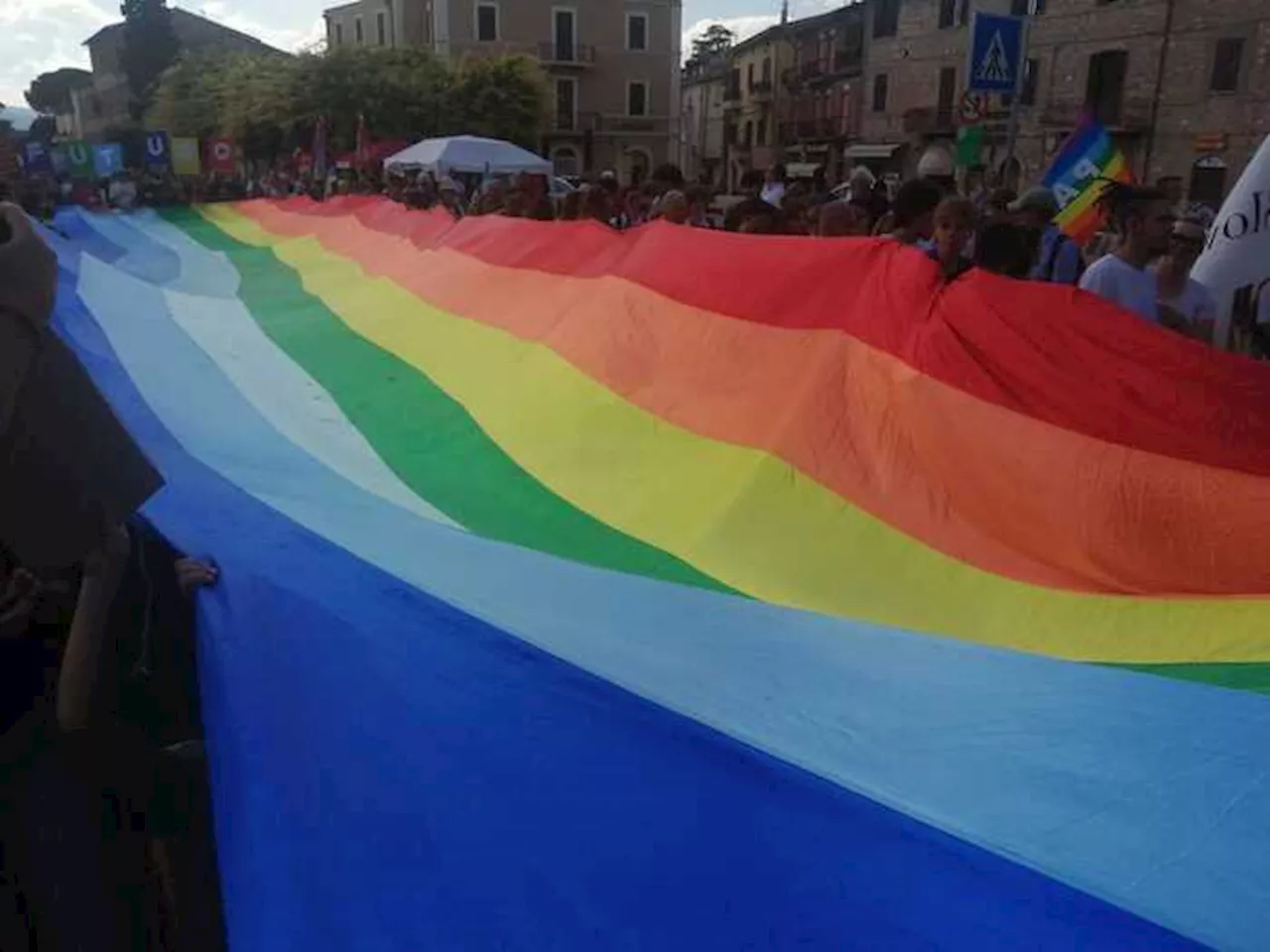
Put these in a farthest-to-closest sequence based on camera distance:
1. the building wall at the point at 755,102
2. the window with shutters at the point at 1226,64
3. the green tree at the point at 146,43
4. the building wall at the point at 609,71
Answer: the green tree at the point at 146,43 → the building wall at the point at 755,102 → the building wall at the point at 609,71 → the window with shutters at the point at 1226,64

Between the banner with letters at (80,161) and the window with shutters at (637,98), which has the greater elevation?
the window with shutters at (637,98)

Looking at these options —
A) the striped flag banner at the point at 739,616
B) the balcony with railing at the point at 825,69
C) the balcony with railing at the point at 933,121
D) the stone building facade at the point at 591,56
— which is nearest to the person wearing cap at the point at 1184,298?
the striped flag banner at the point at 739,616

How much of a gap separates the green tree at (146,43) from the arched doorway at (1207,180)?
51889 mm

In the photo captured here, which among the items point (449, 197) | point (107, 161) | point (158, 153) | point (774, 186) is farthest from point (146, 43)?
point (774, 186)

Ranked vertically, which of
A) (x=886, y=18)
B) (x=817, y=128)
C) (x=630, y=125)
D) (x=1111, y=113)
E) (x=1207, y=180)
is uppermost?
(x=886, y=18)

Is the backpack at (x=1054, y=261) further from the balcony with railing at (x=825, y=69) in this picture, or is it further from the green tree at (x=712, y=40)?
the green tree at (x=712, y=40)

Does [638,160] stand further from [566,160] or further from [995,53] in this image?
[995,53]

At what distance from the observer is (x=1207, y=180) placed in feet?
82.7

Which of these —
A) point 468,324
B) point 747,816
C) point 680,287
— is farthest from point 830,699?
point 468,324

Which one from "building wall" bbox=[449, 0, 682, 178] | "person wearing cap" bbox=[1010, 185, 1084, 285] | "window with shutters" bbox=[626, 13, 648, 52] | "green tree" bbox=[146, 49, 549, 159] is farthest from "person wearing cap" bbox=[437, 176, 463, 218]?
"window with shutters" bbox=[626, 13, 648, 52]

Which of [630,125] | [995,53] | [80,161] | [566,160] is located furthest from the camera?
[630,125]

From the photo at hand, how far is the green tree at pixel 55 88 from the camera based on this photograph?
275 feet

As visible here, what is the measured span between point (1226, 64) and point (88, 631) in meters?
28.8

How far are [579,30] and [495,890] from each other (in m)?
47.8
